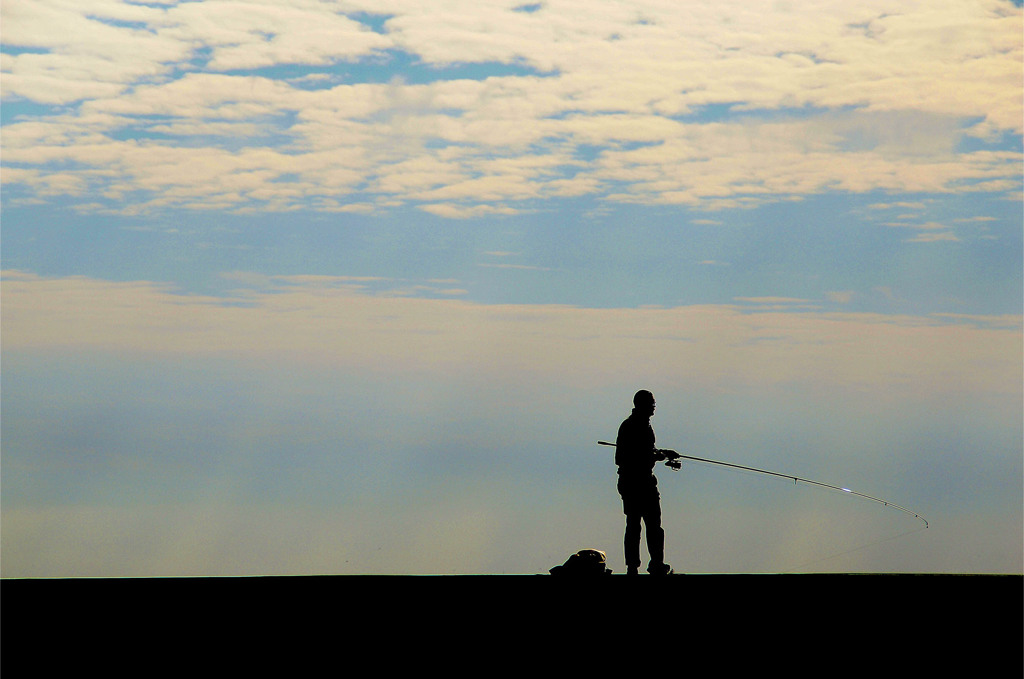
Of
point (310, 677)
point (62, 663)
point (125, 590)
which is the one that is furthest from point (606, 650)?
point (125, 590)

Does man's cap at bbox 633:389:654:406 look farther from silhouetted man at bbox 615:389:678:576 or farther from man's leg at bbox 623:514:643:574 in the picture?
man's leg at bbox 623:514:643:574

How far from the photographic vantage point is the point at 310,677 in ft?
25.6

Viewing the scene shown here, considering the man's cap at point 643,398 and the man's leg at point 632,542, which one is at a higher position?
the man's cap at point 643,398

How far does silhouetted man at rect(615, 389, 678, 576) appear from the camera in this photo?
1211 centimetres

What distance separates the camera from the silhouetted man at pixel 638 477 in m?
12.1

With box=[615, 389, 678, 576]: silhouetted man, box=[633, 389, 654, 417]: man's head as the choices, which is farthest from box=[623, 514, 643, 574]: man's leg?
box=[633, 389, 654, 417]: man's head

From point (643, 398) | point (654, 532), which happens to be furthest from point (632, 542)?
point (643, 398)

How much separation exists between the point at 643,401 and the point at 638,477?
82 cm

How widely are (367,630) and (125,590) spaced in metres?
4.00

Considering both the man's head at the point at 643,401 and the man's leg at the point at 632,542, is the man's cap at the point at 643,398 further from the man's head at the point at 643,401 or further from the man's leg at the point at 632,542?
the man's leg at the point at 632,542

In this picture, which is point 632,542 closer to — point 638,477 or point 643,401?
point 638,477

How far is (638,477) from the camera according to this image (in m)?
12.1

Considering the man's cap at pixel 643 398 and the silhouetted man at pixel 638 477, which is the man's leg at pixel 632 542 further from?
the man's cap at pixel 643 398

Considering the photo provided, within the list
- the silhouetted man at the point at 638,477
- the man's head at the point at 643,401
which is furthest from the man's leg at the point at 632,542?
the man's head at the point at 643,401
